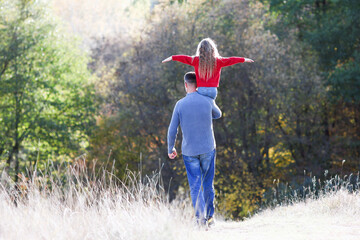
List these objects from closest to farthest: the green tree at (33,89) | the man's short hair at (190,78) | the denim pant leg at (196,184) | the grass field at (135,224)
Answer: the grass field at (135,224) < the denim pant leg at (196,184) < the man's short hair at (190,78) < the green tree at (33,89)

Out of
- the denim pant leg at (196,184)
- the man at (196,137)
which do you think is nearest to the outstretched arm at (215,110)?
the man at (196,137)

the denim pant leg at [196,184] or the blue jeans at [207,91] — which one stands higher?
the blue jeans at [207,91]

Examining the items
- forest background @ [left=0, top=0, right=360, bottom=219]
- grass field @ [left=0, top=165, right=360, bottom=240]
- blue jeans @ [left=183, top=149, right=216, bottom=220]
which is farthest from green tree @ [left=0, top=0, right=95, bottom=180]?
blue jeans @ [left=183, top=149, right=216, bottom=220]

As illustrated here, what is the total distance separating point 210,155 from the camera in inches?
206

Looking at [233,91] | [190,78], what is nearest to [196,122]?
[190,78]

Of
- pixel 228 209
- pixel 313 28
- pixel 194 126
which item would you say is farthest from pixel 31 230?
pixel 313 28

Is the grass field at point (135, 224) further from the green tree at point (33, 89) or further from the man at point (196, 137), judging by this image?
the green tree at point (33, 89)

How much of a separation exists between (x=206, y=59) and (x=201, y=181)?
4.63ft

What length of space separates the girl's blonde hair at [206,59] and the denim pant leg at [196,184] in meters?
0.98

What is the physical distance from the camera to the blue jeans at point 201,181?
511 cm

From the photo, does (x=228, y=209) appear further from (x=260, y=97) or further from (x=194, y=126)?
(x=194, y=126)

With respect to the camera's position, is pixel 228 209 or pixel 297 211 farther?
pixel 228 209

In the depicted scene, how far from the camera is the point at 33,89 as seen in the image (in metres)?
20.0

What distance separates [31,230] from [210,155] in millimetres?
2093
